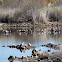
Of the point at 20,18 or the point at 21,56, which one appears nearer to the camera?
the point at 21,56

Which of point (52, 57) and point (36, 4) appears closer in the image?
point (52, 57)

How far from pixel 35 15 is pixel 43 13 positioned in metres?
1.07

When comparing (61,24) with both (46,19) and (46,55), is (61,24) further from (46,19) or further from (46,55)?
(46,55)

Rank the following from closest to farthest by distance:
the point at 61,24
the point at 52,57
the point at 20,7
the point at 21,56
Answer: the point at 52,57 < the point at 21,56 < the point at 61,24 < the point at 20,7

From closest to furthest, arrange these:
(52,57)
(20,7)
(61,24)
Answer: (52,57) → (61,24) → (20,7)

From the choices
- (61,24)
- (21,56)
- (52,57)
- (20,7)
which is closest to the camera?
(52,57)

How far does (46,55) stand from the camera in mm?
13977

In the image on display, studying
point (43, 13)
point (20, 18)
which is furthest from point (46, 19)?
point (20, 18)

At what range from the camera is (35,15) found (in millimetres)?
37906

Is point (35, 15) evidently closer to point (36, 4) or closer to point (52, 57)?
point (36, 4)

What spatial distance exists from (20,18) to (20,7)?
1.89 meters

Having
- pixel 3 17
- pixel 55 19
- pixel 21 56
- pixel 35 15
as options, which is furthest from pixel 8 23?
pixel 21 56

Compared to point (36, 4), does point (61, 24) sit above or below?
below

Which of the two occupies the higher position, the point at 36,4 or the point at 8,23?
the point at 36,4
